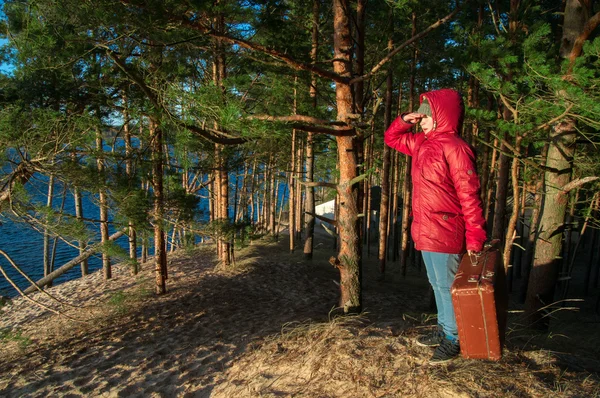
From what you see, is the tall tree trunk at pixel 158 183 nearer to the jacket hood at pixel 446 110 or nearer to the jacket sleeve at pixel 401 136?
the jacket sleeve at pixel 401 136

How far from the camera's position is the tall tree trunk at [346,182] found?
5.46m

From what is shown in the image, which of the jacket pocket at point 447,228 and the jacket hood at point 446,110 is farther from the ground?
the jacket hood at point 446,110

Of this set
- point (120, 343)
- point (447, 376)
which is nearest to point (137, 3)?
point (447, 376)

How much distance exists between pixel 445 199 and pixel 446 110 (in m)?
0.79

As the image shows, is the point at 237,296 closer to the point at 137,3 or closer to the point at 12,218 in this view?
the point at 12,218

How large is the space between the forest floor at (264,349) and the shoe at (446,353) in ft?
0.26

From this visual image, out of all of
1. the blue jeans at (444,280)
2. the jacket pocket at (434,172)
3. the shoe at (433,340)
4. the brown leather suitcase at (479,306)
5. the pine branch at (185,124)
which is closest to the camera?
the brown leather suitcase at (479,306)

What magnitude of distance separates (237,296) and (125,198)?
3922mm

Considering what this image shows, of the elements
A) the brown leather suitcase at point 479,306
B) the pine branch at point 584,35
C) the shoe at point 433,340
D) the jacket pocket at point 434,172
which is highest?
the pine branch at point 584,35

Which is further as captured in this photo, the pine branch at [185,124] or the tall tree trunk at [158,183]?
the tall tree trunk at [158,183]

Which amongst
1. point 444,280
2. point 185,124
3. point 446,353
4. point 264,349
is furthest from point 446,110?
point 264,349

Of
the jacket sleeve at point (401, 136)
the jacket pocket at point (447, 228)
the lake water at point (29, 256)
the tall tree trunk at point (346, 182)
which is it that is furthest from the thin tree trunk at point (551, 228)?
the lake water at point (29, 256)

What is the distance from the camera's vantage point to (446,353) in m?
3.38

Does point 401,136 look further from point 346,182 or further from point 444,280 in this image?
point 346,182
